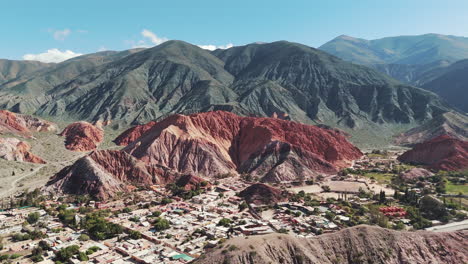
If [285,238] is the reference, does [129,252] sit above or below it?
below

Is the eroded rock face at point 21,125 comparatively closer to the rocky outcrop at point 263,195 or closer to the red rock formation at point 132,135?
the red rock formation at point 132,135

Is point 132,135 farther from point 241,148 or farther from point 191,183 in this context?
point 191,183

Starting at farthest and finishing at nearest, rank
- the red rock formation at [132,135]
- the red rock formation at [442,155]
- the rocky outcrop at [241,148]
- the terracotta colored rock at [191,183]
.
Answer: the red rock formation at [132,135] → the red rock formation at [442,155] → the rocky outcrop at [241,148] → the terracotta colored rock at [191,183]

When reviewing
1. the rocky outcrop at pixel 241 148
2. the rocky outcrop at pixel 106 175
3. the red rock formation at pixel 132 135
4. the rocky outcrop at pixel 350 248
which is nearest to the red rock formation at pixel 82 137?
the red rock formation at pixel 132 135

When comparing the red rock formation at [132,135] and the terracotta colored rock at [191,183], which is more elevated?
the red rock formation at [132,135]

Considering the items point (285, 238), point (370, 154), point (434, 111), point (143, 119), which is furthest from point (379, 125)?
point (285, 238)

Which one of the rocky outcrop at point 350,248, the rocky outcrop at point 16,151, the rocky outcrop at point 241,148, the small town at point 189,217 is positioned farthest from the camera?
the rocky outcrop at point 16,151

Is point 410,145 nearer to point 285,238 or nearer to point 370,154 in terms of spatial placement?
point 370,154
